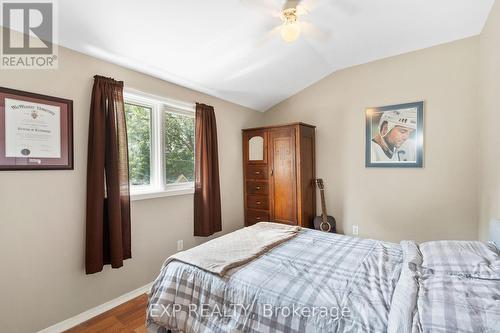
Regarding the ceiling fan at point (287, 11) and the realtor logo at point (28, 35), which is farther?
the ceiling fan at point (287, 11)

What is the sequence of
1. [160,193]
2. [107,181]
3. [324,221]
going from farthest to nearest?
[324,221]
[160,193]
[107,181]

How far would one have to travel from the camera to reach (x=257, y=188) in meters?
3.78

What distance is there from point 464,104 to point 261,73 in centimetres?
236

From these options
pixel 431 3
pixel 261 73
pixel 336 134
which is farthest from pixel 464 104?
pixel 261 73

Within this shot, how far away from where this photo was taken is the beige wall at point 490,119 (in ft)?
6.55

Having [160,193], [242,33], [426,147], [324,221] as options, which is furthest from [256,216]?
[242,33]

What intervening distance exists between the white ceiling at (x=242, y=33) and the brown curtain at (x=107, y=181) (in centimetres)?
42

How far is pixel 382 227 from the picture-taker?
10.5ft

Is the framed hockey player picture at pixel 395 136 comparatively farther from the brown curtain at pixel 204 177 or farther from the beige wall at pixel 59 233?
the beige wall at pixel 59 233

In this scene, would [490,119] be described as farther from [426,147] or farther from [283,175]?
[283,175]

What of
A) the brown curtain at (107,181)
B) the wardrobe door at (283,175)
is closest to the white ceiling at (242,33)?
the brown curtain at (107,181)

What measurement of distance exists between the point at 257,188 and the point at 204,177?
100cm

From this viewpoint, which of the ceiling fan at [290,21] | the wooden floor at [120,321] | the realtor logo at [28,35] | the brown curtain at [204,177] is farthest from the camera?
the brown curtain at [204,177]

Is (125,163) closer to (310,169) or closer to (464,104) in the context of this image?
(310,169)
